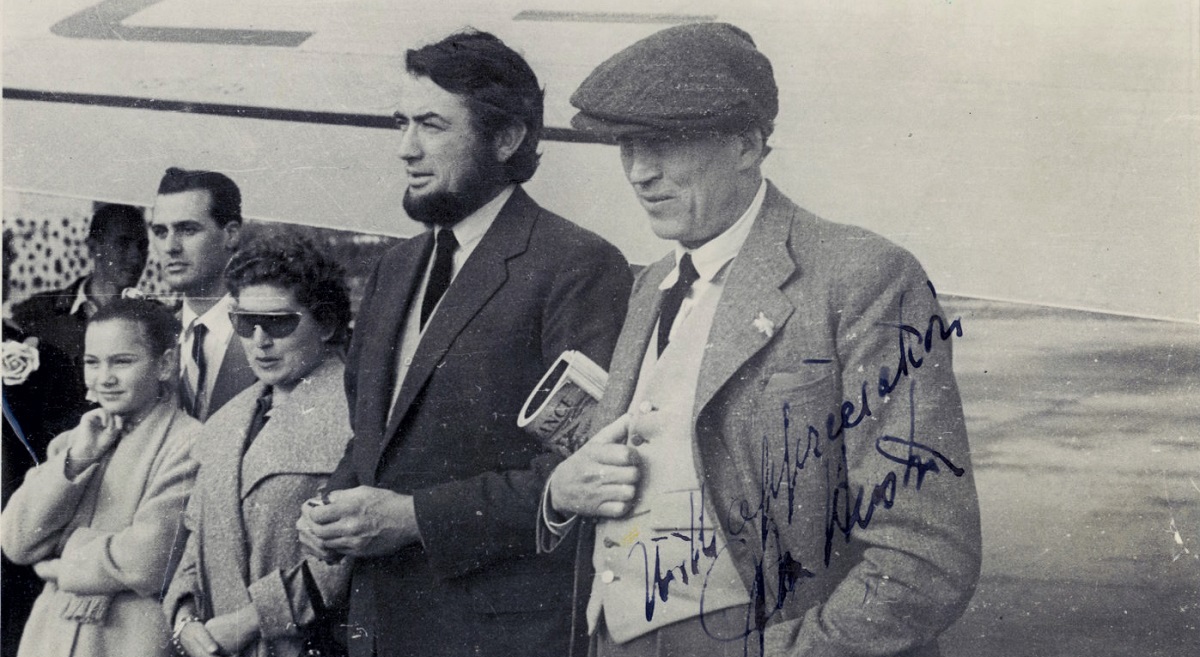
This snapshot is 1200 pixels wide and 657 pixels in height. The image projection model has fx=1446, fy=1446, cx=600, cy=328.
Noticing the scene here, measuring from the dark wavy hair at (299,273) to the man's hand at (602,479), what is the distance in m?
0.86

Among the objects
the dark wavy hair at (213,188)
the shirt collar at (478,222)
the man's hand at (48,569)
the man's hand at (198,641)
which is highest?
the dark wavy hair at (213,188)

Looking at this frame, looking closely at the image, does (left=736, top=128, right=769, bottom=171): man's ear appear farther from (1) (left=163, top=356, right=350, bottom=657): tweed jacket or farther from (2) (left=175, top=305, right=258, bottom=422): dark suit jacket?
(2) (left=175, top=305, right=258, bottom=422): dark suit jacket

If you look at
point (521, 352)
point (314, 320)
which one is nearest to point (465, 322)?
point (521, 352)

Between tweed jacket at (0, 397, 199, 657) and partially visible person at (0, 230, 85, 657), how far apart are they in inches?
1.6

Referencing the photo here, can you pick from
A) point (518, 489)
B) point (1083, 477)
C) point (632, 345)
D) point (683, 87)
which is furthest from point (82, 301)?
point (1083, 477)

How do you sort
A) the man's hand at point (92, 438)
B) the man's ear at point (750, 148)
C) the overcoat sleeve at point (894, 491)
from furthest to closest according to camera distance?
1. the man's hand at point (92, 438)
2. the man's ear at point (750, 148)
3. the overcoat sleeve at point (894, 491)

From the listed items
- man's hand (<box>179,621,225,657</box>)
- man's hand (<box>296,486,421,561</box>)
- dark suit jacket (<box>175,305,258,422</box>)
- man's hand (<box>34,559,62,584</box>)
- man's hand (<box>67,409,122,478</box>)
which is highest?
dark suit jacket (<box>175,305,258,422</box>)

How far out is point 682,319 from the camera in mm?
4262

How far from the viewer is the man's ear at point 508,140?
4.47 meters

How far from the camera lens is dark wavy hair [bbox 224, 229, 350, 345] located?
4.52 metres

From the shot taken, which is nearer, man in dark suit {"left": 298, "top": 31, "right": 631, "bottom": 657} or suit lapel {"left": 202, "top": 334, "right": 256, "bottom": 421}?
man in dark suit {"left": 298, "top": 31, "right": 631, "bottom": 657}

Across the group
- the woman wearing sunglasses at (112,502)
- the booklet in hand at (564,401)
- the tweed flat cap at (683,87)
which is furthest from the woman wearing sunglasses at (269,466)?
the tweed flat cap at (683,87)

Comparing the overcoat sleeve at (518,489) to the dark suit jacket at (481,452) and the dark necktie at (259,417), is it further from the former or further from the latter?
the dark necktie at (259,417)

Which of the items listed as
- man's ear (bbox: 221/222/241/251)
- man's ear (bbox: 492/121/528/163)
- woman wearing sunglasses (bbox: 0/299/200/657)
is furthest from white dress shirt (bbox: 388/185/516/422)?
woman wearing sunglasses (bbox: 0/299/200/657)
